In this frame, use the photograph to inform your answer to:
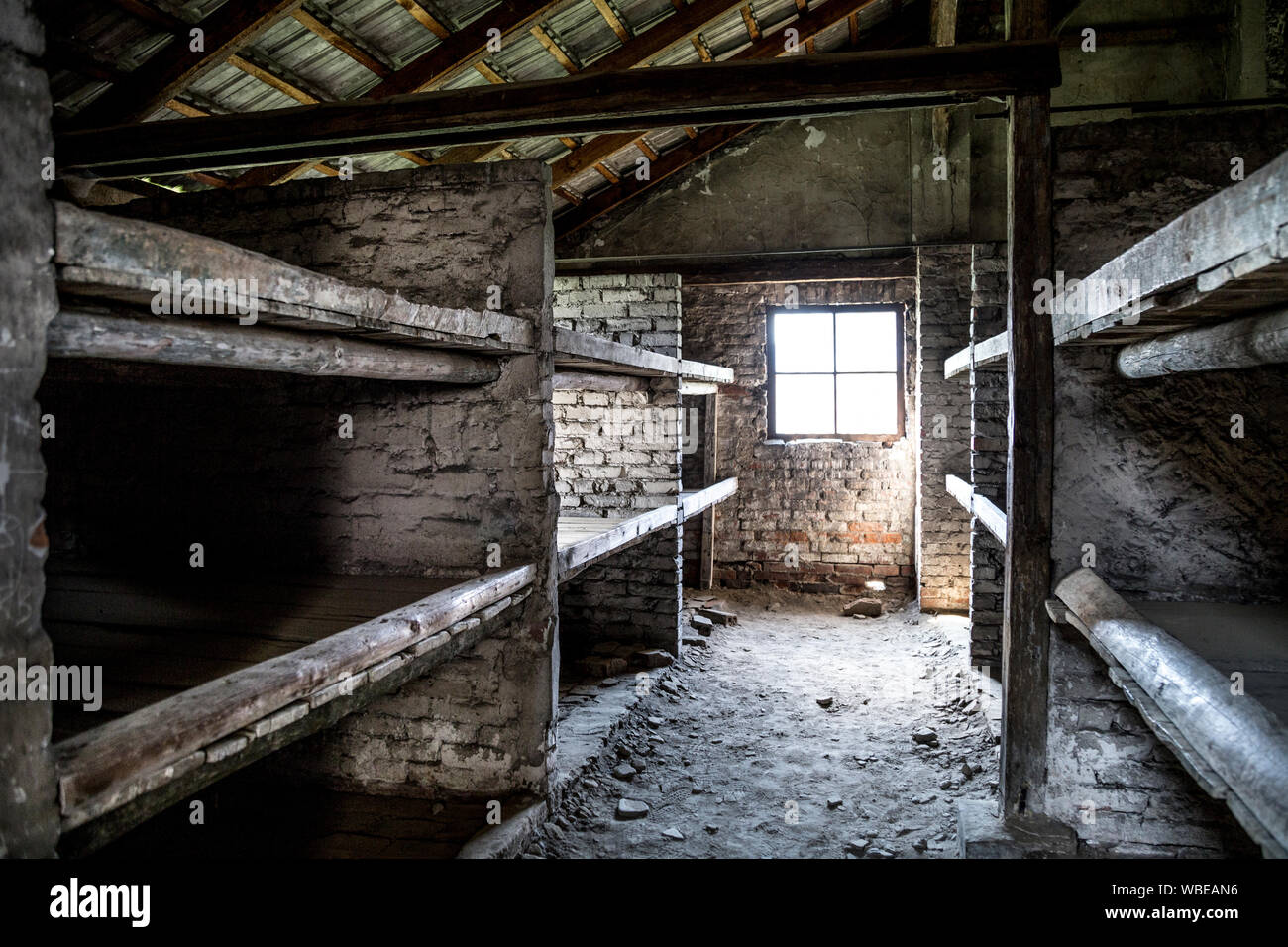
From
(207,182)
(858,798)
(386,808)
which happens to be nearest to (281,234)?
(207,182)

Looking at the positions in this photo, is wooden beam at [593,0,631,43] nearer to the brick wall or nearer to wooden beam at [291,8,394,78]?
wooden beam at [291,8,394,78]

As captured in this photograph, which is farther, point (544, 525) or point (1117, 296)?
point (544, 525)

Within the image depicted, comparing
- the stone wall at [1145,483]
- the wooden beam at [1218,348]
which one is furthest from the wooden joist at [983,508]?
the wooden beam at [1218,348]

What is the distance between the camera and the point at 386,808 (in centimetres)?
337

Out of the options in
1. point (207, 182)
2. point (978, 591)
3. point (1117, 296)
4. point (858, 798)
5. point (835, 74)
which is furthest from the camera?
point (978, 591)

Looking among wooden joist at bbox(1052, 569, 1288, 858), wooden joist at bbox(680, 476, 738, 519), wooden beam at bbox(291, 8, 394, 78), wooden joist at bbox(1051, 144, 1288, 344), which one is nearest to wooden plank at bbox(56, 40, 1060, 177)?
wooden beam at bbox(291, 8, 394, 78)

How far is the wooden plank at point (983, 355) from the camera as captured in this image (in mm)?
3814

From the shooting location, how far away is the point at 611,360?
4223 mm

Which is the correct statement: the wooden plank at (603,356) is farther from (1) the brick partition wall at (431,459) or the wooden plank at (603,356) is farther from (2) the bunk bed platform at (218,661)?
(2) the bunk bed platform at (218,661)

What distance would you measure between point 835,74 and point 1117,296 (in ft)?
4.94

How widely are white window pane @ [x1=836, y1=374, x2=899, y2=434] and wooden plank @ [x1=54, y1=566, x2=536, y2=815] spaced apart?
631 cm

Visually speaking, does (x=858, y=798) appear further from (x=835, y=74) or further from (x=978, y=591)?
Result: (x=835, y=74)

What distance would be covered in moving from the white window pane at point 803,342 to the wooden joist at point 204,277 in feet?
20.5

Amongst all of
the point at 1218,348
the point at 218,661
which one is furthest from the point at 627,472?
the point at 1218,348
